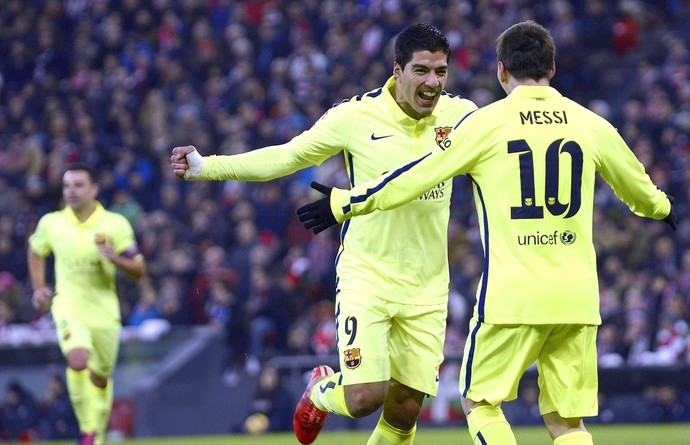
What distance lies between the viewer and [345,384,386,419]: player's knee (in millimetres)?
7242

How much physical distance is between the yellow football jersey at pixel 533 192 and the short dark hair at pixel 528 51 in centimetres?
9

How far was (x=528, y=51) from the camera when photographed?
599cm

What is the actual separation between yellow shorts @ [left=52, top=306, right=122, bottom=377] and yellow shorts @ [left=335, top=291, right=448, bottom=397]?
176 inches

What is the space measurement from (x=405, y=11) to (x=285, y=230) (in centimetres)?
481

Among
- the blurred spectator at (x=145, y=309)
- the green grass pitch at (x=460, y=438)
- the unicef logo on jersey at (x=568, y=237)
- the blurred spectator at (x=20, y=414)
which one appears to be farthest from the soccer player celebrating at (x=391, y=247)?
the blurred spectator at (x=145, y=309)

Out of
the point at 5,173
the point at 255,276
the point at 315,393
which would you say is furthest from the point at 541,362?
the point at 5,173

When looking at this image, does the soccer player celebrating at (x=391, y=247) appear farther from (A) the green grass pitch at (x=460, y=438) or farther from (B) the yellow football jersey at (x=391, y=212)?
(A) the green grass pitch at (x=460, y=438)

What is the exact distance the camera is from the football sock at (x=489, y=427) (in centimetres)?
598

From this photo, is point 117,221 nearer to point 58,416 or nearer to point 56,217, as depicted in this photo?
point 56,217

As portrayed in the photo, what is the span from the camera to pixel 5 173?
2061cm

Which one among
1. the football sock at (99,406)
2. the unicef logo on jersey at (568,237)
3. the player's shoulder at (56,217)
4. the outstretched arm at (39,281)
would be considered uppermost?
A: the player's shoulder at (56,217)

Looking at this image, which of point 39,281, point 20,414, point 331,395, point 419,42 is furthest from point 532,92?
point 20,414

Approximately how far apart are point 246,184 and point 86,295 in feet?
23.8

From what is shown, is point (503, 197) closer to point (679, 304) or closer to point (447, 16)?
point (679, 304)
